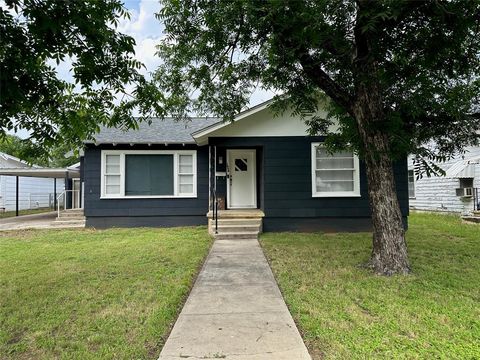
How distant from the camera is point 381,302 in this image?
144 inches

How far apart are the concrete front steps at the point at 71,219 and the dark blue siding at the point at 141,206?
825mm

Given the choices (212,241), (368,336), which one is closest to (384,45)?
(368,336)

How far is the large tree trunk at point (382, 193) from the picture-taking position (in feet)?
15.6

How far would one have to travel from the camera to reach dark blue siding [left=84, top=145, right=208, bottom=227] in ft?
32.5

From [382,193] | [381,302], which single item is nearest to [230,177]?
[382,193]

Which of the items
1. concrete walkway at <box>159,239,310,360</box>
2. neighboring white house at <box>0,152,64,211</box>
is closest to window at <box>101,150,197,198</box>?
concrete walkway at <box>159,239,310,360</box>

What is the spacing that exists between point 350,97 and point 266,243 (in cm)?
373

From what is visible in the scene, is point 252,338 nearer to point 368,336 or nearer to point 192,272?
point 368,336

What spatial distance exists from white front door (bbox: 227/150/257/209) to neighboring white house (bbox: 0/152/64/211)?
12198 mm

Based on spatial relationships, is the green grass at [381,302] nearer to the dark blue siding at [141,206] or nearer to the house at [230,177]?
the house at [230,177]

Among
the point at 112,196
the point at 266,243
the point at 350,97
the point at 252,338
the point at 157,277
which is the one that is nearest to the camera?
the point at 252,338

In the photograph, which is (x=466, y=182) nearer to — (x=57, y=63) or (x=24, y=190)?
(x=57, y=63)

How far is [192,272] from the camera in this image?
496cm

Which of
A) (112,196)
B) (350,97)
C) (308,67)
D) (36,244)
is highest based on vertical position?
(308,67)
